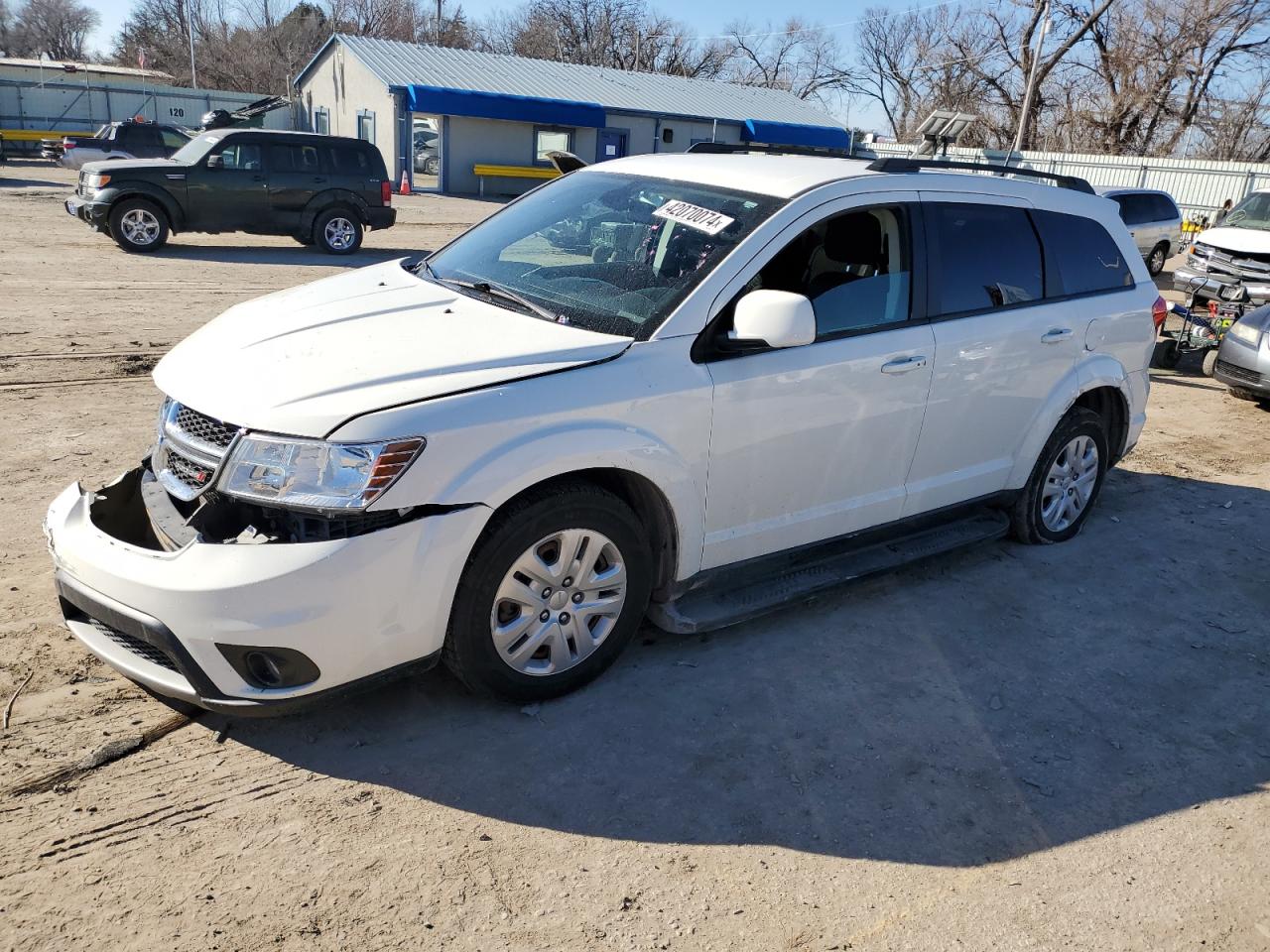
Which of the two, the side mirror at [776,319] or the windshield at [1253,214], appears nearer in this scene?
the side mirror at [776,319]

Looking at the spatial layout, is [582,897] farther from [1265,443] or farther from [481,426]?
[1265,443]

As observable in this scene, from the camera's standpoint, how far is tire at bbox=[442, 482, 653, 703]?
3.26 meters

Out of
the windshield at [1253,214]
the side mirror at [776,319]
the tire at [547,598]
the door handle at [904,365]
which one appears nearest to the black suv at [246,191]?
the door handle at [904,365]

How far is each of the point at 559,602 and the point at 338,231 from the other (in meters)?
13.7

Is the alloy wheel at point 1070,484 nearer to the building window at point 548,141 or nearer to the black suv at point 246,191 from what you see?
the black suv at point 246,191

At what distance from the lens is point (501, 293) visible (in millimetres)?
3979

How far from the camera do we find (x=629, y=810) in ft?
10.4

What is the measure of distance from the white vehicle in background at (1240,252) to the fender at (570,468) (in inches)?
447

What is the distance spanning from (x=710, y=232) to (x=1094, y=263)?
2577mm

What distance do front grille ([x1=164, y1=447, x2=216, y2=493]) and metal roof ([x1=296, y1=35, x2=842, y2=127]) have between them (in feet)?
101

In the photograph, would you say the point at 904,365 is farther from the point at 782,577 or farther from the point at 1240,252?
the point at 1240,252

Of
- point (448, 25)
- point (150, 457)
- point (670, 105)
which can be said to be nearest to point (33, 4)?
point (448, 25)

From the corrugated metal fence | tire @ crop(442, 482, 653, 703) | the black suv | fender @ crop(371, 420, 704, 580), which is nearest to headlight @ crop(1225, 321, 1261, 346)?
fender @ crop(371, 420, 704, 580)

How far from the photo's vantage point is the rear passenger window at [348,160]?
1538cm
